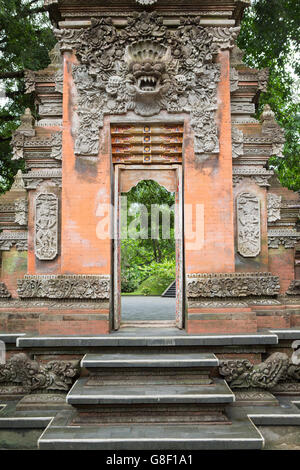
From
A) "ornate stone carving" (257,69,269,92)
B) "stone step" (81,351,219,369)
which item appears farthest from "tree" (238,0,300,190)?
"stone step" (81,351,219,369)

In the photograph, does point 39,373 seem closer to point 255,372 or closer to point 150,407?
point 150,407

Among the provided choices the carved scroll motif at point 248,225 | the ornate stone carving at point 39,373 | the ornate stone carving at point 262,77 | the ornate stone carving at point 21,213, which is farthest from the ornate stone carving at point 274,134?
the ornate stone carving at point 39,373

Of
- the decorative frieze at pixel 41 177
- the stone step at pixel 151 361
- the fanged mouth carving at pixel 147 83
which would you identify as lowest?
the stone step at pixel 151 361

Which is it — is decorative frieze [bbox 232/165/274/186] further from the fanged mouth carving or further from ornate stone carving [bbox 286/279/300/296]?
the fanged mouth carving

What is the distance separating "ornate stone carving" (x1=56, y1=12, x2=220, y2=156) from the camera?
6.72 m

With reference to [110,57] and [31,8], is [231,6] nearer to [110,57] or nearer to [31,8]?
[110,57]

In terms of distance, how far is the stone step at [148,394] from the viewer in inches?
189

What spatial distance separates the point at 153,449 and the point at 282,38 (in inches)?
615

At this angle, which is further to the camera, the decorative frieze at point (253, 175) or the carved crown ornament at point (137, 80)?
the decorative frieze at point (253, 175)

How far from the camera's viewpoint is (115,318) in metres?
6.80

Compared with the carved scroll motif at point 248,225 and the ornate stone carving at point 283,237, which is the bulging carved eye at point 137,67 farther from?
the ornate stone carving at point 283,237

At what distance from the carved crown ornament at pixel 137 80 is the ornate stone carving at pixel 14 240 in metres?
1.96

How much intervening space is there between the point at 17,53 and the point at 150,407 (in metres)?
13.1

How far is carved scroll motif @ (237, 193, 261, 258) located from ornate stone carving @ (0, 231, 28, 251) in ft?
13.2
